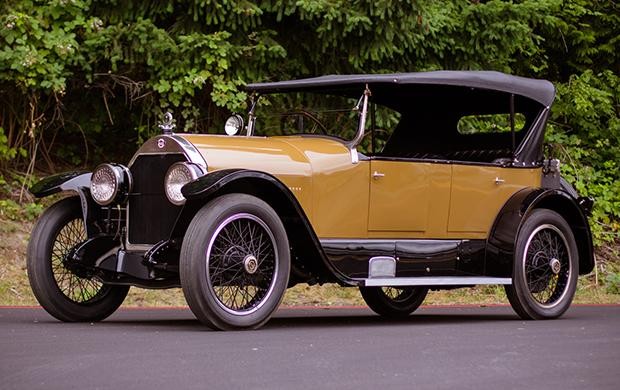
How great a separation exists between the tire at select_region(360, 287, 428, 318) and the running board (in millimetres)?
1040

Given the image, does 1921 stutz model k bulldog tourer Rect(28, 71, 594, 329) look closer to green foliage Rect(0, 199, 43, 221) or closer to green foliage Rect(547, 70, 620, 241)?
green foliage Rect(0, 199, 43, 221)

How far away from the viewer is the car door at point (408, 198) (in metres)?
8.53

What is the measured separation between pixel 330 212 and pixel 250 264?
100cm

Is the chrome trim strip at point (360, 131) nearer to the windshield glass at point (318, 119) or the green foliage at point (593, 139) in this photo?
the windshield glass at point (318, 119)

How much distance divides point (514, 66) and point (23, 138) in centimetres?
706

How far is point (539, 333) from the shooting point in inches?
301

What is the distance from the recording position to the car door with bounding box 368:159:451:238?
8.53 metres

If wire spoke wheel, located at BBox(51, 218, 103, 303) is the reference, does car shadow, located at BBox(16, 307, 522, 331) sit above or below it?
below

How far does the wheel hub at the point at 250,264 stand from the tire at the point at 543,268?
8.21ft

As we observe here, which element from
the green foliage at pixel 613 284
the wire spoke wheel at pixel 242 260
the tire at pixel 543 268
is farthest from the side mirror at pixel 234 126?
the green foliage at pixel 613 284

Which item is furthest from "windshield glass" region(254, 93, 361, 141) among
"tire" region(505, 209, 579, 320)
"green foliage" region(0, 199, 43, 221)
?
"green foliage" region(0, 199, 43, 221)

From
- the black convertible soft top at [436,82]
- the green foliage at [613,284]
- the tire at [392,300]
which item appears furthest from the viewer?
the green foliage at [613,284]

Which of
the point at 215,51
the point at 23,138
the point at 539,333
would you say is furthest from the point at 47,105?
the point at 539,333

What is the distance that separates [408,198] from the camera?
8758 millimetres
